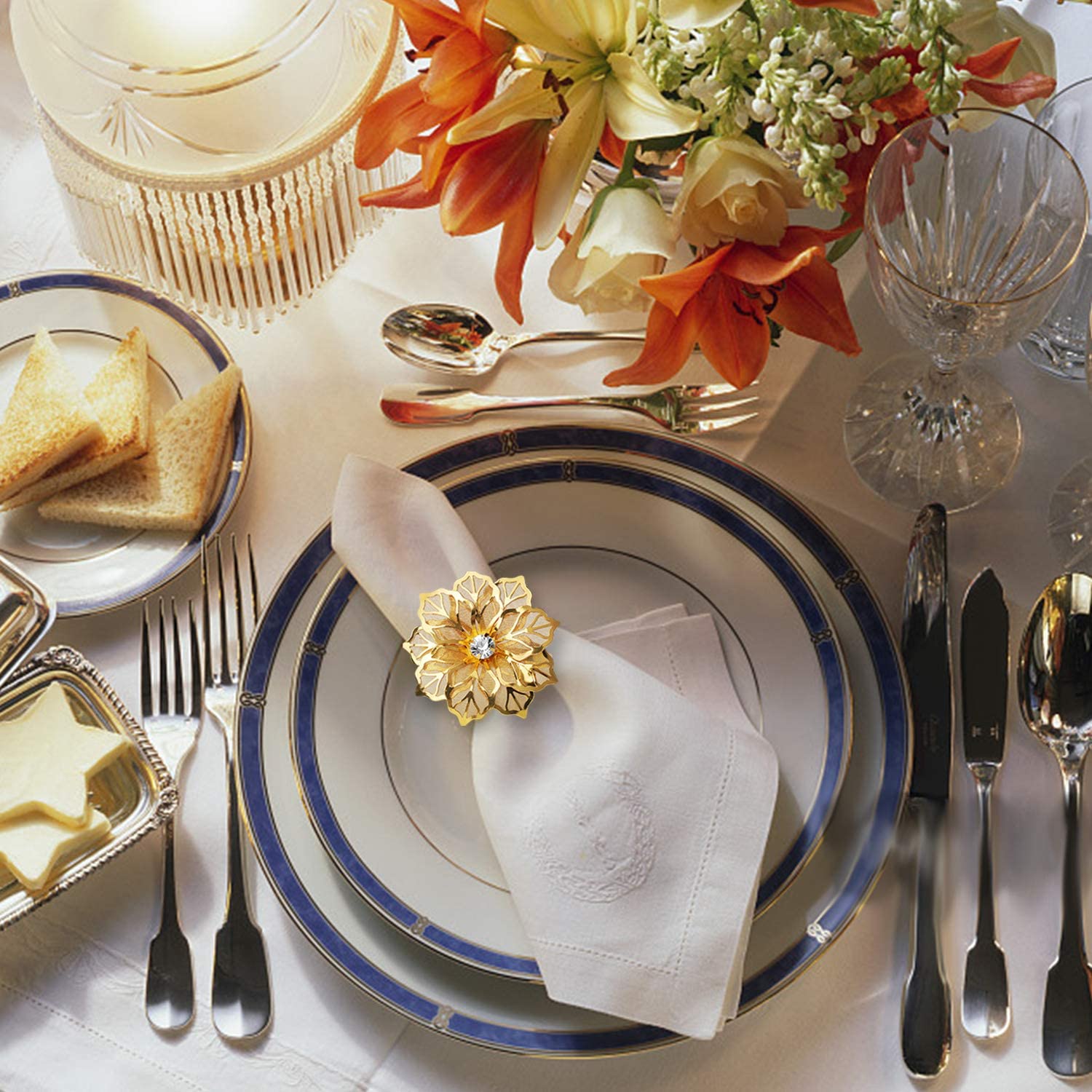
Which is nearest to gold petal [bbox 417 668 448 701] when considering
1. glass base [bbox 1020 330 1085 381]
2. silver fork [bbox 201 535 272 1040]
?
silver fork [bbox 201 535 272 1040]

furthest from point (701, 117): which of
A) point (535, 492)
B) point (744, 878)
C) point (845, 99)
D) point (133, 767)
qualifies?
point (133, 767)

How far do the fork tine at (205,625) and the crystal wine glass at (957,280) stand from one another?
42cm

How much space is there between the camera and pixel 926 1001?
0.70 m

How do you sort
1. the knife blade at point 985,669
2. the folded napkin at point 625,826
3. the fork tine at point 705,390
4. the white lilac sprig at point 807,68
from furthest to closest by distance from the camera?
the fork tine at point 705,390 < the knife blade at point 985,669 < the folded napkin at point 625,826 < the white lilac sprig at point 807,68

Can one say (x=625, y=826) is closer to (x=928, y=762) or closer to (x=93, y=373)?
(x=928, y=762)

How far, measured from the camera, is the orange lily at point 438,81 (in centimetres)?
59

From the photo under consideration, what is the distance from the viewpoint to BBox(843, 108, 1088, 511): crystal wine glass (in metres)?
0.67

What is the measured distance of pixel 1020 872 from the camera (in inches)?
29.3

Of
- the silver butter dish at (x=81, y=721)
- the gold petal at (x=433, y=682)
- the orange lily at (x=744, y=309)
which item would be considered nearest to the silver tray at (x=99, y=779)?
the silver butter dish at (x=81, y=721)

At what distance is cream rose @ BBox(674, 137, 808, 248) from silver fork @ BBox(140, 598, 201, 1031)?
0.39 metres

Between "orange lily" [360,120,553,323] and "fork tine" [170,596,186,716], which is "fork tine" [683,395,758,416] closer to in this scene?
"orange lily" [360,120,553,323]

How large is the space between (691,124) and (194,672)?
1.44ft

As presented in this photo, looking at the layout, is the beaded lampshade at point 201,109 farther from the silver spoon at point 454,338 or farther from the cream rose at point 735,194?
the cream rose at point 735,194

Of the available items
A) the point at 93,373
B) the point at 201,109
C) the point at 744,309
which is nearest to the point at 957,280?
the point at 744,309
